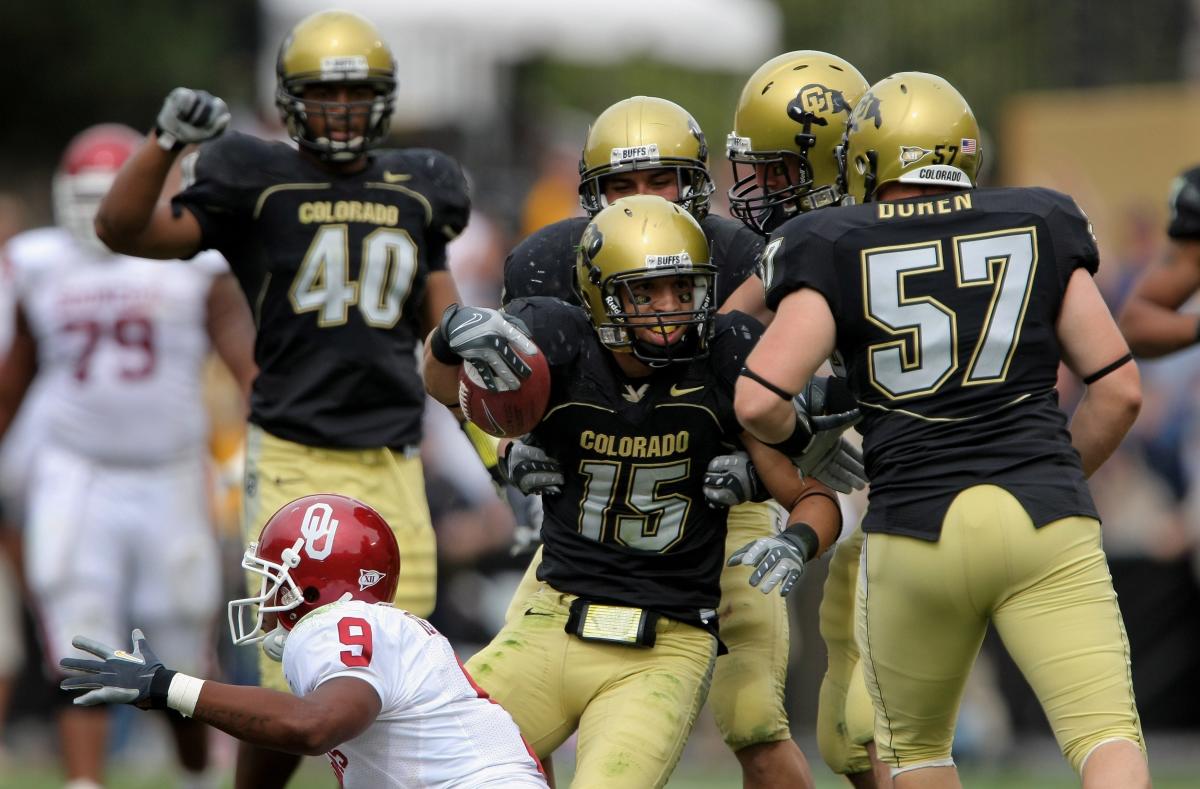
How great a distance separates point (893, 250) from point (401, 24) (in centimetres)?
1179

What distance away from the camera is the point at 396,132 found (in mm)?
15188

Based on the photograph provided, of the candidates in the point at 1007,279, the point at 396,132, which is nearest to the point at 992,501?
the point at 1007,279

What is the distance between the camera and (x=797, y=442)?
4656 mm

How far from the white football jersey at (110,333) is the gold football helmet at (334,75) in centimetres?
168

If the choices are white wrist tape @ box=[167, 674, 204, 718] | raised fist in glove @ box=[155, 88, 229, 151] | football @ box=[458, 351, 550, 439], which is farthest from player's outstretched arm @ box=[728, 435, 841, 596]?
raised fist in glove @ box=[155, 88, 229, 151]

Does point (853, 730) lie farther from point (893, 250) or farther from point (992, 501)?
point (893, 250)

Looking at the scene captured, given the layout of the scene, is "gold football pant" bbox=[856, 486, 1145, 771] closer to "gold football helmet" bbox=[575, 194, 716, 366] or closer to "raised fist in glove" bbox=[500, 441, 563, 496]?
"gold football helmet" bbox=[575, 194, 716, 366]

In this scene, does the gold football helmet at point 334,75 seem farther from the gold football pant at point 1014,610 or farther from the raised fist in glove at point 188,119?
the gold football pant at point 1014,610

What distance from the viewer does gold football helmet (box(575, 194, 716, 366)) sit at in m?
4.61

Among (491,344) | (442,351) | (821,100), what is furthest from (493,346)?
(821,100)

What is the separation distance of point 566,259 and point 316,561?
4.72 feet

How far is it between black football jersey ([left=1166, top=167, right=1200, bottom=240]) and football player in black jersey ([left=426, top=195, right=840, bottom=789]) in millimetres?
2051

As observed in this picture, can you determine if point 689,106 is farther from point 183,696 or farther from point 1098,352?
point 183,696

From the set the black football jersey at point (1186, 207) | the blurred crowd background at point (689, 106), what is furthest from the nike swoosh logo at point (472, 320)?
the blurred crowd background at point (689, 106)
